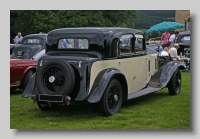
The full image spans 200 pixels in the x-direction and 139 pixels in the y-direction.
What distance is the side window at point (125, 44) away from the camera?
7.71m

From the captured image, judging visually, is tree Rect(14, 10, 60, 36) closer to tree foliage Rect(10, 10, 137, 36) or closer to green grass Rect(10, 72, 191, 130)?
tree foliage Rect(10, 10, 137, 36)

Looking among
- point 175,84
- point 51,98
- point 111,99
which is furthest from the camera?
point 175,84

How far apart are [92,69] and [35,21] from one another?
136 centimetres

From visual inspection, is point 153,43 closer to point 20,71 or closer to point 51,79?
point 20,71

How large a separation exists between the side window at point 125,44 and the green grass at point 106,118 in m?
1.04

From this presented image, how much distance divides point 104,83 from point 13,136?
5.45ft

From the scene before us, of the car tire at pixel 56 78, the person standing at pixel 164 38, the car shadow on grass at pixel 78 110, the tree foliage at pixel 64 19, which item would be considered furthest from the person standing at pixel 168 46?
the car tire at pixel 56 78

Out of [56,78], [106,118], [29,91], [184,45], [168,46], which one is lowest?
[106,118]

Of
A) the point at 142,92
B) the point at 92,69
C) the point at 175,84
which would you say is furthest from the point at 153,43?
the point at 92,69

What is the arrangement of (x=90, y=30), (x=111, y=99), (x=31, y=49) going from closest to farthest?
(x=111, y=99), (x=90, y=30), (x=31, y=49)

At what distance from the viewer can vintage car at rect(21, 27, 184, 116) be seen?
6.86 meters

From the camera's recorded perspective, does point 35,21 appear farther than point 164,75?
No

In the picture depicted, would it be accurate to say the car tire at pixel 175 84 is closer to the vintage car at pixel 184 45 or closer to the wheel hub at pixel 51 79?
the vintage car at pixel 184 45

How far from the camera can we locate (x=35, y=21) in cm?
746
